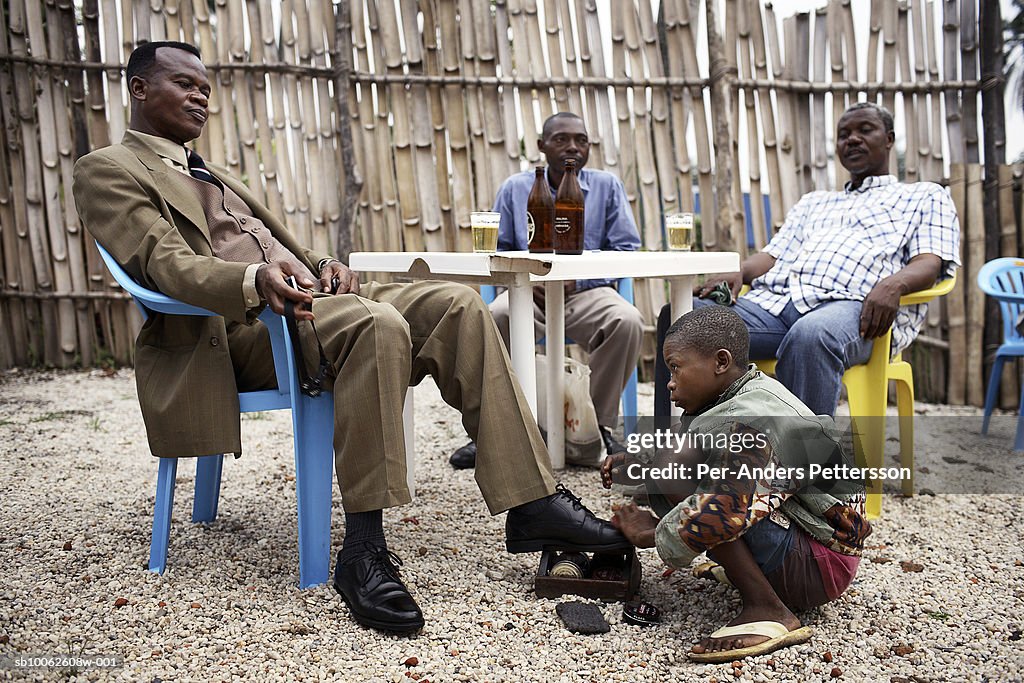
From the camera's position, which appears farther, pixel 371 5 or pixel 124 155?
pixel 371 5

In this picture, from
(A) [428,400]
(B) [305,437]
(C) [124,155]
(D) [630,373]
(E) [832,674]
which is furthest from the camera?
(A) [428,400]

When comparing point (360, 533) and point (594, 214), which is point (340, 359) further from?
point (594, 214)

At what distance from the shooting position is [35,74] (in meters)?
5.21

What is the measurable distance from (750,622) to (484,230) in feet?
4.90

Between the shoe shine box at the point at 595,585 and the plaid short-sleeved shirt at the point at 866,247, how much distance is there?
60.5 inches

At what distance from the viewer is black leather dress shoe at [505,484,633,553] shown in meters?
2.26

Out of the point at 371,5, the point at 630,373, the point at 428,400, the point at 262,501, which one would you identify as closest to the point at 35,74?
the point at 371,5

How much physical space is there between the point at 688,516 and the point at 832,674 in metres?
0.46

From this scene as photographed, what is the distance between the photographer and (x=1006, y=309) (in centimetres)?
433

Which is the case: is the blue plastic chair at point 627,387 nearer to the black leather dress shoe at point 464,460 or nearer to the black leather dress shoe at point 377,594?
the black leather dress shoe at point 464,460

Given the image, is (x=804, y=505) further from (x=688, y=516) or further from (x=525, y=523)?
(x=525, y=523)

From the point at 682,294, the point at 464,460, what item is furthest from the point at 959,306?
the point at 464,460

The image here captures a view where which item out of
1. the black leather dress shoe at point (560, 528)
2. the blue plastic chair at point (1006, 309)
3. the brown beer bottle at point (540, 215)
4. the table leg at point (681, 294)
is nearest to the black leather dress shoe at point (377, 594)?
the black leather dress shoe at point (560, 528)

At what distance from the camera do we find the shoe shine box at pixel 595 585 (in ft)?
7.38
